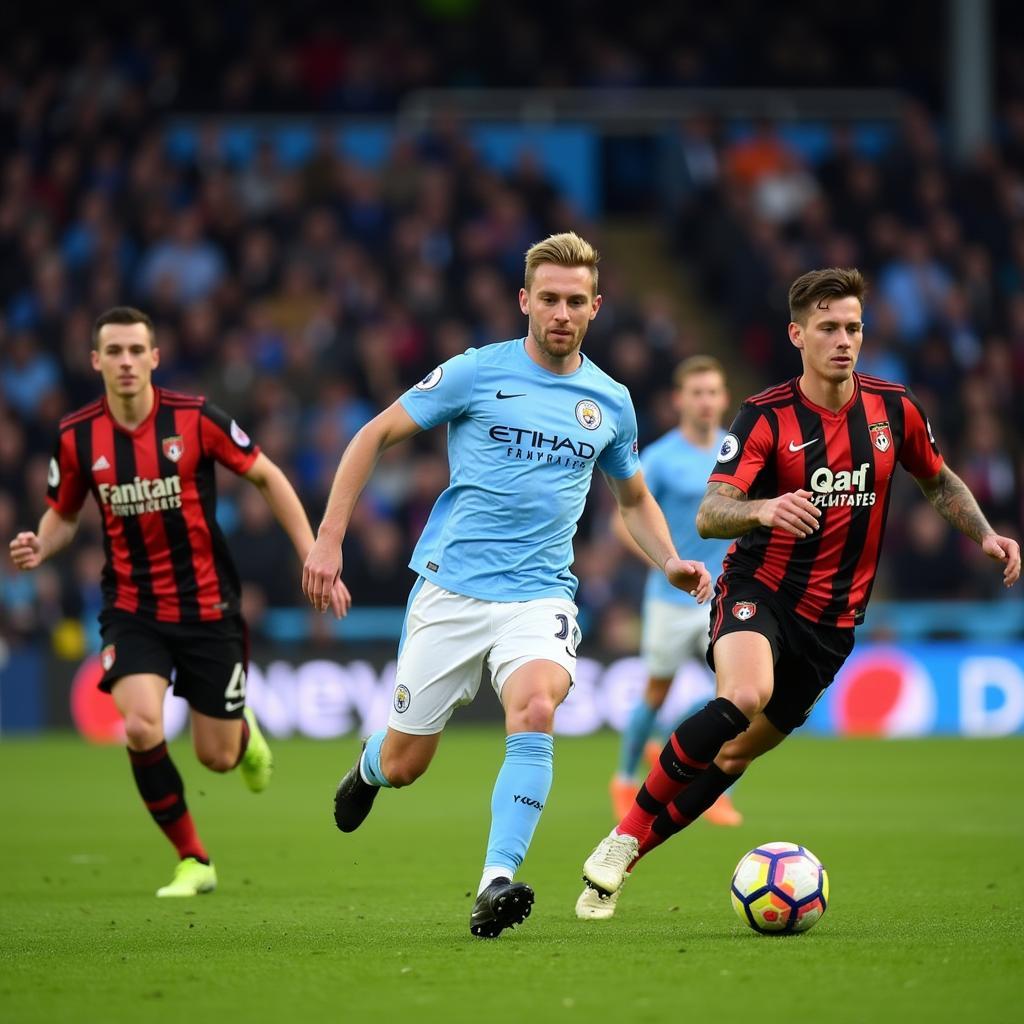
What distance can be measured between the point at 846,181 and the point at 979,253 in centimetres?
176

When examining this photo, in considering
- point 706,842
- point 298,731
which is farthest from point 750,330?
point 706,842

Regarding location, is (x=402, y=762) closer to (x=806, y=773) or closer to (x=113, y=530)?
(x=113, y=530)

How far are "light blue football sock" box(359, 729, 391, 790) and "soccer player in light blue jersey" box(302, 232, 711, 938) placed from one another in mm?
169

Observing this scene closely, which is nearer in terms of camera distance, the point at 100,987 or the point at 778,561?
the point at 100,987

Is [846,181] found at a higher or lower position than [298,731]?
higher

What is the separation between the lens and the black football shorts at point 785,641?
7.10 m

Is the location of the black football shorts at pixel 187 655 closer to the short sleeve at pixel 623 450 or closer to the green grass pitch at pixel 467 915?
the green grass pitch at pixel 467 915

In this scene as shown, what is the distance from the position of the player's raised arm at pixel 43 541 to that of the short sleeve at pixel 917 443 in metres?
3.58

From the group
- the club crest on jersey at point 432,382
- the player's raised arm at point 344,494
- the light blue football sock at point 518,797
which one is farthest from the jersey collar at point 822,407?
the light blue football sock at point 518,797

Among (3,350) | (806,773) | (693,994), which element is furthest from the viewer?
(3,350)

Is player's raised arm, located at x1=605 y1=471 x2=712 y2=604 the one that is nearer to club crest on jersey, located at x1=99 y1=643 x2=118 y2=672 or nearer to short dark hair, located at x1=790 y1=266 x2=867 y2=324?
short dark hair, located at x1=790 y1=266 x2=867 y2=324

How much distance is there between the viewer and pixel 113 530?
27.7ft

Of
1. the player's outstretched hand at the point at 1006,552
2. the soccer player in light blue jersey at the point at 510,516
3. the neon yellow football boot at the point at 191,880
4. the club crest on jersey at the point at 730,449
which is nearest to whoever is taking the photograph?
the soccer player in light blue jersey at the point at 510,516

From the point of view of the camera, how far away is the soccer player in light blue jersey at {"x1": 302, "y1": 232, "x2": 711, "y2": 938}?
6.66m
